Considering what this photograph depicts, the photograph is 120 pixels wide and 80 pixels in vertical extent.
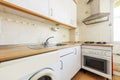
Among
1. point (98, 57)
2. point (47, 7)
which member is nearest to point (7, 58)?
point (47, 7)

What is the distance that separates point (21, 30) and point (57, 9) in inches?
31.3

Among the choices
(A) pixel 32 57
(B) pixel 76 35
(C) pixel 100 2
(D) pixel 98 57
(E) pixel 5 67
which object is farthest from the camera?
(B) pixel 76 35

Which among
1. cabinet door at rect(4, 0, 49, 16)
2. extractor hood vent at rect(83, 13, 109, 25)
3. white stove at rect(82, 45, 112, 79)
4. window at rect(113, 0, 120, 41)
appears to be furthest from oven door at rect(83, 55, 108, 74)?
cabinet door at rect(4, 0, 49, 16)

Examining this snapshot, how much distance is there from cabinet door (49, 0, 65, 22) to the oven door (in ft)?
3.77

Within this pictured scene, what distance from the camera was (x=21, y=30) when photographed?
1224mm

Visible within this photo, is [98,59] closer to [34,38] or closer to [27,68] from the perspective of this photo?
[34,38]

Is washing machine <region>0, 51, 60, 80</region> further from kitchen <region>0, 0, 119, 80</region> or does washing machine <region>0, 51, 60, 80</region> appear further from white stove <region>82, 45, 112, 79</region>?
white stove <region>82, 45, 112, 79</region>

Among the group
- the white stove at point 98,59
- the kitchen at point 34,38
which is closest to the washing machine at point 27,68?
the kitchen at point 34,38

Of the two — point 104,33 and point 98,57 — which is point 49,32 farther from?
point 104,33

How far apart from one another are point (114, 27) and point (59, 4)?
171 cm

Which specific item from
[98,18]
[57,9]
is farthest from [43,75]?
[98,18]

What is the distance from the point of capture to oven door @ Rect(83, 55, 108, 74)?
161 cm

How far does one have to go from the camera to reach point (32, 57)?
2.16ft

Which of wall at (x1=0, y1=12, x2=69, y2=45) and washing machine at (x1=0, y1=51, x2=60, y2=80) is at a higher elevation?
wall at (x1=0, y1=12, x2=69, y2=45)
